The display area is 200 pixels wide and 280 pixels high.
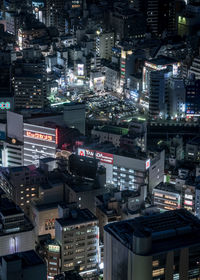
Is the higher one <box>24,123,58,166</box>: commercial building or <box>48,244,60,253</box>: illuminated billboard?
<box>24,123,58,166</box>: commercial building

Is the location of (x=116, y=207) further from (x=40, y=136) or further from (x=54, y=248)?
(x=40, y=136)

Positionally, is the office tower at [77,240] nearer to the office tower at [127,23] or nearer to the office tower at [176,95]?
the office tower at [176,95]

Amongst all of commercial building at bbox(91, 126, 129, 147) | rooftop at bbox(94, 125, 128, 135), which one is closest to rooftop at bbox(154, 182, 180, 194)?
commercial building at bbox(91, 126, 129, 147)

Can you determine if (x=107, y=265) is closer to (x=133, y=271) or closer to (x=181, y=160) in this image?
(x=133, y=271)

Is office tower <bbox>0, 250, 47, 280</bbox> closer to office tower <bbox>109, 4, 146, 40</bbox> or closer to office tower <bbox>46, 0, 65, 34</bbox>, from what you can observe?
office tower <bbox>109, 4, 146, 40</bbox>

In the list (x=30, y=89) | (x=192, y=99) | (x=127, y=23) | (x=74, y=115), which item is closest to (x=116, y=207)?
(x=74, y=115)

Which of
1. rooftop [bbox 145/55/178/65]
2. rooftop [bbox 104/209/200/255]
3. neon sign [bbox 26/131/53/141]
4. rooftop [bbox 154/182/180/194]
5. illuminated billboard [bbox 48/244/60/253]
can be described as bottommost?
illuminated billboard [bbox 48/244/60/253]
